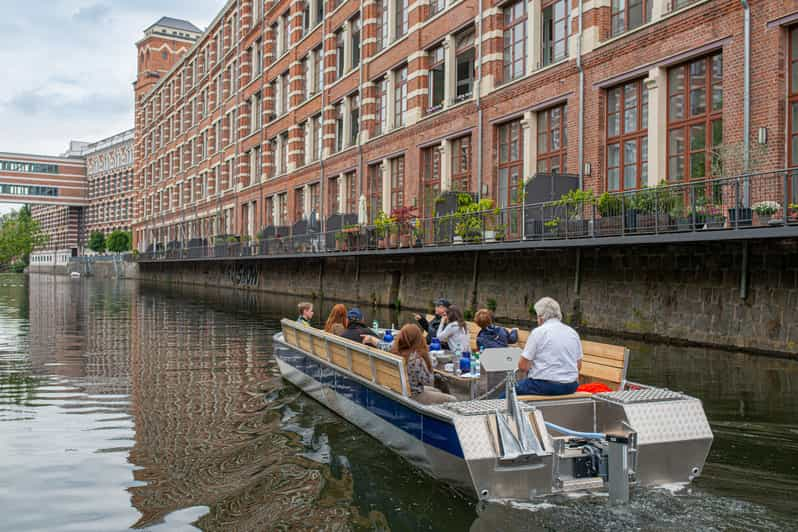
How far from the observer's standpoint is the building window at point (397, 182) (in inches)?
1231

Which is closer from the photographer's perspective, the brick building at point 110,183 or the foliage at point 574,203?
the foliage at point 574,203

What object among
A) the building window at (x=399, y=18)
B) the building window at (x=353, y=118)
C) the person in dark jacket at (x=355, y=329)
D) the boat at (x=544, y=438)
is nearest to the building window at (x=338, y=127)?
the building window at (x=353, y=118)

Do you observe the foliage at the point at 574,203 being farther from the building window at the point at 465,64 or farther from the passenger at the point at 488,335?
the passenger at the point at 488,335

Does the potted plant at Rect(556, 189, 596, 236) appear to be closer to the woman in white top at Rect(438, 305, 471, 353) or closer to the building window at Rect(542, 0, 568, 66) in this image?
the building window at Rect(542, 0, 568, 66)

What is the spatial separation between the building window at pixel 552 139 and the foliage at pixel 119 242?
254 feet

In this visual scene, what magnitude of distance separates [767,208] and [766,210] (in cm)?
4

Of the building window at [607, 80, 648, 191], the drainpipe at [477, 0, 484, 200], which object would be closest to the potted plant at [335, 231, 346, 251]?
the drainpipe at [477, 0, 484, 200]

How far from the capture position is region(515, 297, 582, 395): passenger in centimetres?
690

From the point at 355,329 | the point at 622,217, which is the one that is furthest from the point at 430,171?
the point at 355,329

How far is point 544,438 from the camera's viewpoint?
5.86 metres

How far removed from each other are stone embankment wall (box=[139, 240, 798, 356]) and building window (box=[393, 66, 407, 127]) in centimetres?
638

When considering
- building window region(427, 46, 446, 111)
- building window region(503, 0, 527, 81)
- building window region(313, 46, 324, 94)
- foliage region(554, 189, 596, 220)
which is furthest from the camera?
building window region(313, 46, 324, 94)

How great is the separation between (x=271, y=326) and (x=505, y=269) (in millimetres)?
6949

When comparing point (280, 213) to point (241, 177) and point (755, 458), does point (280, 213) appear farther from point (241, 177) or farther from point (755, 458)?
point (755, 458)
